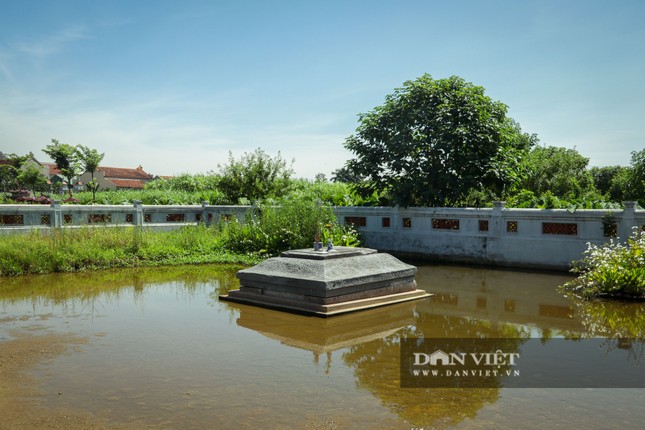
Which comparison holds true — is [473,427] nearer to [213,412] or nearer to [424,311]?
[213,412]

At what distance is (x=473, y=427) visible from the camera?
Result: 15.3 feet

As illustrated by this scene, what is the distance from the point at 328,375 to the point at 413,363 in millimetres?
1125

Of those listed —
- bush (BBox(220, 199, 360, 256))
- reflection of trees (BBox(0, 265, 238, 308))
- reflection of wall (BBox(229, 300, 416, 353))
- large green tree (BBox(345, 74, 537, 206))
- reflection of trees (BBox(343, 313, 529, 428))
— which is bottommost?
reflection of trees (BBox(343, 313, 529, 428))

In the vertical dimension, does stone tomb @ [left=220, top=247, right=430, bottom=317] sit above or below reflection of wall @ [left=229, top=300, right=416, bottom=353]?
above

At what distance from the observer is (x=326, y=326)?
329 inches

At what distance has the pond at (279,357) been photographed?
4.91 meters

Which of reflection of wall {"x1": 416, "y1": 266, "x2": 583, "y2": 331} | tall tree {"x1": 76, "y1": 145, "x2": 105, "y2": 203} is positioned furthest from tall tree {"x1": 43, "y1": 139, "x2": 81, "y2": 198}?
reflection of wall {"x1": 416, "y1": 266, "x2": 583, "y2": 331}

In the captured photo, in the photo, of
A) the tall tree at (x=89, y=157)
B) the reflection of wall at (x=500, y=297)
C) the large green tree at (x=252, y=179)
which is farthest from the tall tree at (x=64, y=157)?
the reflection of wall at (x=500, y=297)

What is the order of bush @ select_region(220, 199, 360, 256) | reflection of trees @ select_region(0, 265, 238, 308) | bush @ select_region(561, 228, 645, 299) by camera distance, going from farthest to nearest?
bush @ select_region(220, 199, 360, 256)
reflection of trees @ select_region(0, 265, 238, 308)
bush @ select_region(561, 228, 645, 299)

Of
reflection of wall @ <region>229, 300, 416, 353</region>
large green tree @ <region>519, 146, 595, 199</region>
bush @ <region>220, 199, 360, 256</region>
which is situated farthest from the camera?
large green tree @ <region>519, 146, 595, 199</region>

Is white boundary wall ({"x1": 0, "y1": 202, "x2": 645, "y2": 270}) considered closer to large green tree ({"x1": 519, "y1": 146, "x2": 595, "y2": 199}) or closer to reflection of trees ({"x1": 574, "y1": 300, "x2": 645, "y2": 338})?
reflection of trees ({"x1": 574, "y1": 300, "x2": 645, "y2": 338})

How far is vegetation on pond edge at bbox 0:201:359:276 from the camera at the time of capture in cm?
1412

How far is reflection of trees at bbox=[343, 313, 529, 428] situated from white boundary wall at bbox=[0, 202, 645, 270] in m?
6.82

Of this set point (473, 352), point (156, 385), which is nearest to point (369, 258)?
point (473, 352)
